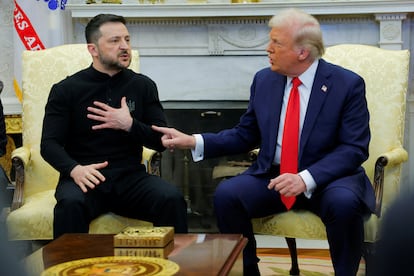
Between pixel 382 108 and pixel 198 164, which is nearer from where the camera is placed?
pixel 382 108

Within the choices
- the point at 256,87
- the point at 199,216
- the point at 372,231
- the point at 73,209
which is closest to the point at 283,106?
the point at 256,87

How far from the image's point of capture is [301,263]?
12.0ft

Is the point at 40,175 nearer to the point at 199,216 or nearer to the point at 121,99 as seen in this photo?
the point at 121,99

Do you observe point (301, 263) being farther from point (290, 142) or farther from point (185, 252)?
point (185, 252)

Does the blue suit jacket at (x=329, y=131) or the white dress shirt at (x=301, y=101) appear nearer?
the blue suit jacket at (x=329, y=131)

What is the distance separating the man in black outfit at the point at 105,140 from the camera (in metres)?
2.81

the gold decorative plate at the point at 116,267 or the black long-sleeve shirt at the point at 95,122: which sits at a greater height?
the black long-sleeve shirt at the point at 95,122

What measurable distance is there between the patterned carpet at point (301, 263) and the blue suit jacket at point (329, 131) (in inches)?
29.7

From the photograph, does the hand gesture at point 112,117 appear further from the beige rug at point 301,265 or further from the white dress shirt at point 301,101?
the beige rug at point 301,265

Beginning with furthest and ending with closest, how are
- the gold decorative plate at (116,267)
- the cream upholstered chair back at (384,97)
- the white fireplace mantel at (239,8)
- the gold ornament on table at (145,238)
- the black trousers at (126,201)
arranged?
the white fireplace mantel at (239,8), the cream upholstered chair back at (384,97), the black trousers at (126,201), the gold ornament on table at (145,238), the gold decorative plate at (116,267)

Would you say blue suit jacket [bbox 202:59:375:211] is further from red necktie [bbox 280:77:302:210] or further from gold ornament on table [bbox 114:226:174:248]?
gold ornament on table [bbox 114:226:174:248]

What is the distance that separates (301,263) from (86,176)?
141 centimetres

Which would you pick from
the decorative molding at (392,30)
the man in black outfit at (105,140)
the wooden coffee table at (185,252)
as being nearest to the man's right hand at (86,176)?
the man in black outfit at (105,140)

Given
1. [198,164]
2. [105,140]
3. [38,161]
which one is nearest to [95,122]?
[105,140]
